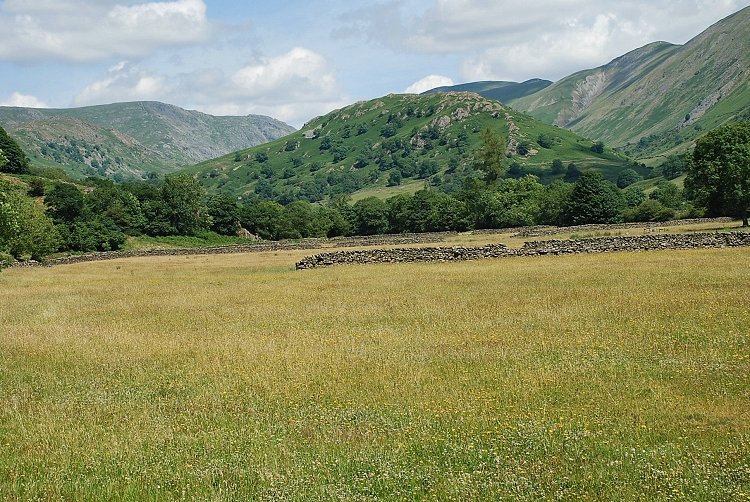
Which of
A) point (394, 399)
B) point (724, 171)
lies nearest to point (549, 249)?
point (724, 171)

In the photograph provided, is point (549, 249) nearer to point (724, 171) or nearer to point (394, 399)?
point (724, 171)

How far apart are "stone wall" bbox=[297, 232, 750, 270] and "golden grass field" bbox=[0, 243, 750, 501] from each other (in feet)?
76.9

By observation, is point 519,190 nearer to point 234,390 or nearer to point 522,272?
point 522,272

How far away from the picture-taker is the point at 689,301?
24625 mm

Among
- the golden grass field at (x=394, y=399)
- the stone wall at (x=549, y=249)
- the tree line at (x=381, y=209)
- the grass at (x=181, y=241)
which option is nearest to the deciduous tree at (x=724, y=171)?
the tree line at (x=381, y=209)

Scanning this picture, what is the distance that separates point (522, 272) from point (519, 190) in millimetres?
114951

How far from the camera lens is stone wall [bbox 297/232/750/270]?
51.2 metres

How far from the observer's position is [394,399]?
14508 mm

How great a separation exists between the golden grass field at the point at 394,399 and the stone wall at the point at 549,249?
2345cm

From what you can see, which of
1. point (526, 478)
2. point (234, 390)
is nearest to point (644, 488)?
point (526, 478)

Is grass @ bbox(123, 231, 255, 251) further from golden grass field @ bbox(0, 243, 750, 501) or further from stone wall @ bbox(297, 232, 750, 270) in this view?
golden grass field @ bbox(0, 243, 750, 501)

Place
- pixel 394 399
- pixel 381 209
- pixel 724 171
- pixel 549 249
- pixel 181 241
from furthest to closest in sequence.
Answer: pixel 381 209 → pixel 181 241 → pixel 724 171 → pixel 549 249 → pixel 394 399

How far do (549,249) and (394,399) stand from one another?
145 ft

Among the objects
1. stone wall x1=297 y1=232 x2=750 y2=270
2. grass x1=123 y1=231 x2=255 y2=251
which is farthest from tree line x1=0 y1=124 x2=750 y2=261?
stone wall x1=297 y1=232 x2=750 y2=270
